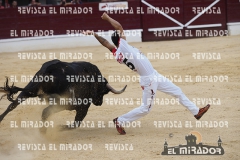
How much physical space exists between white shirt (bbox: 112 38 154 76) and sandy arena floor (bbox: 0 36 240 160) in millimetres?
840

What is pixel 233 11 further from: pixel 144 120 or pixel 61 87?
pixel 61 87

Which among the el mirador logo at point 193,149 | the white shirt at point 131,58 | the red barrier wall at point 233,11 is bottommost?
the red barrier wall at point 233,11

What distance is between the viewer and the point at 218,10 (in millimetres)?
15453

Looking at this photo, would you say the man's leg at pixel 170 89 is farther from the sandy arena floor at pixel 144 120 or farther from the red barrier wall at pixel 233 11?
the red barrier wall at pixel 233 11

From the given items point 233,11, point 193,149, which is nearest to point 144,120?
point 193,149

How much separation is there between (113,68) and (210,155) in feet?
19.7

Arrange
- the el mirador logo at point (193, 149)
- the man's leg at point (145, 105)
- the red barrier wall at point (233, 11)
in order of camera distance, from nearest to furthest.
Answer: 1. the el mirador logo at point (193, 149)
2. the man's leg at point (145, 105)
3. the red barrier wall at point (233, 11)

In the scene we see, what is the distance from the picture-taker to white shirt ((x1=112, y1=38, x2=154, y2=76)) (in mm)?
6402

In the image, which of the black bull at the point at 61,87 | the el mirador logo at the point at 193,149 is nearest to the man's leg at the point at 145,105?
the black bull at the point at 61,87

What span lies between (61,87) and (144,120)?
1.59 m

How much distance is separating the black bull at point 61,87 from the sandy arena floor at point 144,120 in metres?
0.40

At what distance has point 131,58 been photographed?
21.1 ft

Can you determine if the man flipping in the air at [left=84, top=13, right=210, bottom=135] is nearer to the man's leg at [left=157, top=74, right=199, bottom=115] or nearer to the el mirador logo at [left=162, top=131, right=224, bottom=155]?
the man's leg at [left=157, top=74, right=199, bottom=115]

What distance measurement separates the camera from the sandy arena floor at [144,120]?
19.8 ft
